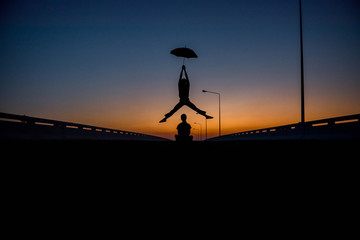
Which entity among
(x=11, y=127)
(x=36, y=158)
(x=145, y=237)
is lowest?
(x=145, y=237)

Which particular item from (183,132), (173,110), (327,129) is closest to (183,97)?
(173,110)

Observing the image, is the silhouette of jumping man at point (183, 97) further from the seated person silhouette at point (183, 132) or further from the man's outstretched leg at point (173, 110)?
the seated person silhouette at point (183, 132)

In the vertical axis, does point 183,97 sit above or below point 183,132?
above

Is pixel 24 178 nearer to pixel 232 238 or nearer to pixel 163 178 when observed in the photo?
pixel 163 178

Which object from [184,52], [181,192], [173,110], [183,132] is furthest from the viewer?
[184,52]

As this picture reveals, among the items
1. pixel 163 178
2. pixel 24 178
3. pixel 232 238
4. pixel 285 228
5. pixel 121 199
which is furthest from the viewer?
pixel 163 178

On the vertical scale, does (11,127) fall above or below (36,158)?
above

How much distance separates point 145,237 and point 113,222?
0.39 metres

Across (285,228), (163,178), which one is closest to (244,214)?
(285,228)

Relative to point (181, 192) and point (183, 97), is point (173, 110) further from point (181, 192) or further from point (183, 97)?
point (181, 192)

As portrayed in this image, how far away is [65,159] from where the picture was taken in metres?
4.41

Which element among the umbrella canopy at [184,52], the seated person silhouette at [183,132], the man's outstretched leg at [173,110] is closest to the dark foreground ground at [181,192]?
the seated person silhouette at [183,132]

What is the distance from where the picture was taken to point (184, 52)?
12.1 meters

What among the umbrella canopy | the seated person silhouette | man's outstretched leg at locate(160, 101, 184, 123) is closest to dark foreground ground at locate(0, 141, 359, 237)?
the seated person silhouette
